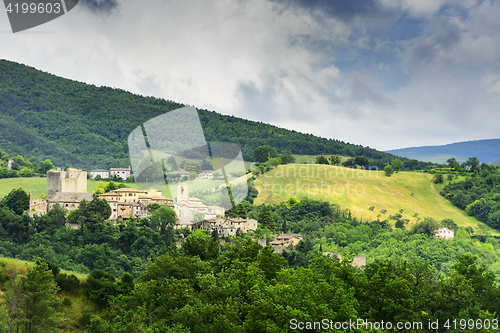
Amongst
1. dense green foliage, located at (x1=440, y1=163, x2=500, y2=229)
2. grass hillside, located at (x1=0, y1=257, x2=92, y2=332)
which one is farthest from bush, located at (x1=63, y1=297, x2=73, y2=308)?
dense green foliage, located at (x1=440, y1=163, x2=500, y2=229)

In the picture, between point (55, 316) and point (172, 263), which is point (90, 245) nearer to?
point (172, 263)

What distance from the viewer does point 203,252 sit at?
31.2 metres

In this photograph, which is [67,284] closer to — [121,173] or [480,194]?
[121,173]

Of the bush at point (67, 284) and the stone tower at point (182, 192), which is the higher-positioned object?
the stone tower at point (182, 192)

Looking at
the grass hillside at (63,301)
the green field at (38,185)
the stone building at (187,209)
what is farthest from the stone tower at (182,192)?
the grass hillside at (63,301)

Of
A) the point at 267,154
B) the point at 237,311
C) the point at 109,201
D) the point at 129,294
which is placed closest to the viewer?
the point at 237,311

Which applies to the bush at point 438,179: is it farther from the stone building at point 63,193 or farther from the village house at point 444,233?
the stone building at point 63,193

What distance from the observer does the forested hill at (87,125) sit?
132 metres

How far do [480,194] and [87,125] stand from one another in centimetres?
9844

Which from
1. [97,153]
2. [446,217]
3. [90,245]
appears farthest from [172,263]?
[97,153]

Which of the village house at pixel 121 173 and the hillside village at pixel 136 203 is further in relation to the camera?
the village house at pixel 121 173

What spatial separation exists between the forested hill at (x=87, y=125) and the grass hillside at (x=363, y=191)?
2071 cm

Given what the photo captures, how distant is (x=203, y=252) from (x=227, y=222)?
30185 millimetres

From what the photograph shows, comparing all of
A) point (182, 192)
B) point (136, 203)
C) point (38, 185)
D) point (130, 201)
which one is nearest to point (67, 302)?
point (136, 203)
